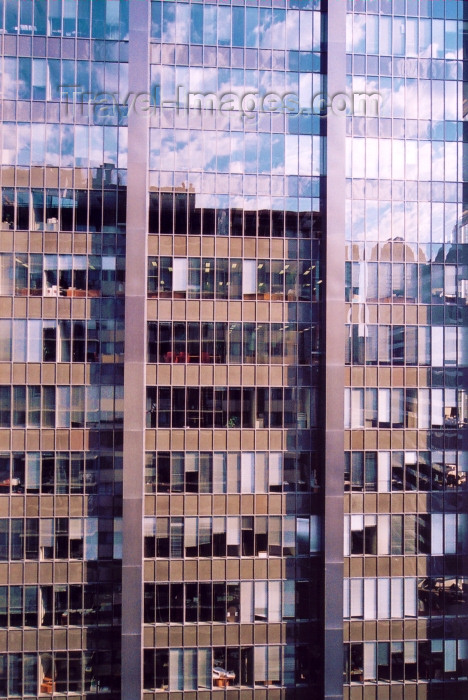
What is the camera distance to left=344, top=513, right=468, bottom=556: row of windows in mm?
19000

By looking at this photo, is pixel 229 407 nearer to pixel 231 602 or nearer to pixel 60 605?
pixel 231 602

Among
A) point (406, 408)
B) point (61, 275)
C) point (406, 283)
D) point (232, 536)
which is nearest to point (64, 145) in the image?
point (61, 275)

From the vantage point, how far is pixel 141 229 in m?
18.3

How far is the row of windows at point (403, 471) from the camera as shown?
1909 centimetres

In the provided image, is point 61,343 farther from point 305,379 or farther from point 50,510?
point 305,379

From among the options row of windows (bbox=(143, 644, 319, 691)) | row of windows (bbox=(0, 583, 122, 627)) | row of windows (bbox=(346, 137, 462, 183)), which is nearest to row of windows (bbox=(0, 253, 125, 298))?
row of windows (bbox=(346, 137, 462, 183))

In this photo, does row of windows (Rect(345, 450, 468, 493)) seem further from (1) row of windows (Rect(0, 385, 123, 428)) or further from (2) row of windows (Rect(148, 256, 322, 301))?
(1) row of windows (Rect(0, 385, 123, 428))

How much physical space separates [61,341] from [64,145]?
8653mm

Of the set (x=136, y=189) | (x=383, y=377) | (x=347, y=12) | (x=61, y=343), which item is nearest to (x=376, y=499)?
(x=383, y=377)

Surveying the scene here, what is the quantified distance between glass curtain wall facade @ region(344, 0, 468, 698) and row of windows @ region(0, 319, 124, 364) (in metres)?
10.7

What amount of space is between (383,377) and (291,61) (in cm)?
1485

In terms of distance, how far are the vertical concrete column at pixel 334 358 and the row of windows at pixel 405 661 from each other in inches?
40.4

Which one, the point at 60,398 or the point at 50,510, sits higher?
the point at 60,398

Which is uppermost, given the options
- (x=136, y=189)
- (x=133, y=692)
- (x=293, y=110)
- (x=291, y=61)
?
(x=291, y=61)
